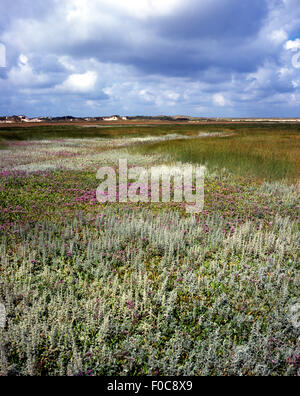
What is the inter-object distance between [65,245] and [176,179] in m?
9.71

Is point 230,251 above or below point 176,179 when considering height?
below

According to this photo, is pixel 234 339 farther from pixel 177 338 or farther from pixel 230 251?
pixel 230 251

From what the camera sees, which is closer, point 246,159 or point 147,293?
point 147,293

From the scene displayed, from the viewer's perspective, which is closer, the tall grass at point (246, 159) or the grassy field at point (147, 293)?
the grassy field at point (147, 293)

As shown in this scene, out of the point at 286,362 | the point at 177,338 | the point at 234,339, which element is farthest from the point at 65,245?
the point at 286,362

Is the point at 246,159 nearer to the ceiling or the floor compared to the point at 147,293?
nearer to the ceiling

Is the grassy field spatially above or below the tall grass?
below

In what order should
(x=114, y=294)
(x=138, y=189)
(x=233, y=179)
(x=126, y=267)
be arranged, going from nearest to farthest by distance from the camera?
(x=114, y=294)
(x=126, y=267)
(x=138, y=189)
(x=233, y=179)

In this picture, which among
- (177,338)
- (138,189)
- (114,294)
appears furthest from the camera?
(138,189)

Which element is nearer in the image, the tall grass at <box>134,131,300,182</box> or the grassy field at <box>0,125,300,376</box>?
the grassy field at <box>0,125,300,376</box>

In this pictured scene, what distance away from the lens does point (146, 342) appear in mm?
4070

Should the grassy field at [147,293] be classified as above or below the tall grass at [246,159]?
below

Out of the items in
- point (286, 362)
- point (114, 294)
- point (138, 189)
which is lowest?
point (286, 362)
